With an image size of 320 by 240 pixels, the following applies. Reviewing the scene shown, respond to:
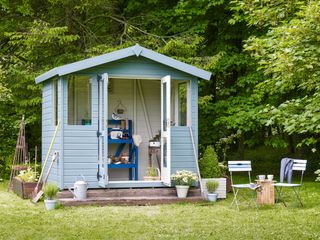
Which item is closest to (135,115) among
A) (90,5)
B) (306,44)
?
(90,5)

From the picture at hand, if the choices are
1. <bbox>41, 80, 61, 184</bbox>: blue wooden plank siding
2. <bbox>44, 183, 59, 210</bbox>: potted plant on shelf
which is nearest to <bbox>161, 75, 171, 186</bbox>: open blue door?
<bbox>41, 80, 61, 184</bbox>: blue wooden plank siding

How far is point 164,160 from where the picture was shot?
11266 millimetres

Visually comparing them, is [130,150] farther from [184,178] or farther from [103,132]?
[184,178]

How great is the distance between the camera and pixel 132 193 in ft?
36.1

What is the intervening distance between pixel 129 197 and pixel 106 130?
1.26m

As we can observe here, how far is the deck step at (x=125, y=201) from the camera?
10.3m

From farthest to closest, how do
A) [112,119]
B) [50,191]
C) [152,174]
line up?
[112,119] < [152,174] < [50,191]

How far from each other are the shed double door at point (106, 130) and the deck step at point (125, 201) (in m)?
0.35

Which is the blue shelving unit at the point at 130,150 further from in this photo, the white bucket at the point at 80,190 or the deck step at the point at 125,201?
the white bucket at the point at 80,190

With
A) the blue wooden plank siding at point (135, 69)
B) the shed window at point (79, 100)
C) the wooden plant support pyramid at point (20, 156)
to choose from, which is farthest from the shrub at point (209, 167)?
the wooden plant support pyramid at point (20, 156)

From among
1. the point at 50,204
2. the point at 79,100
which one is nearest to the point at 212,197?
the point at 50,204

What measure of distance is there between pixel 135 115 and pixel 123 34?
4.23m

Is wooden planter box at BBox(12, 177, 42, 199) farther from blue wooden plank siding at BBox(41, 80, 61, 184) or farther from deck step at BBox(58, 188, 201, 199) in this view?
deck step at BBox(58, 188, 201, 199)

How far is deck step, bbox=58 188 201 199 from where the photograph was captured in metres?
10.8
